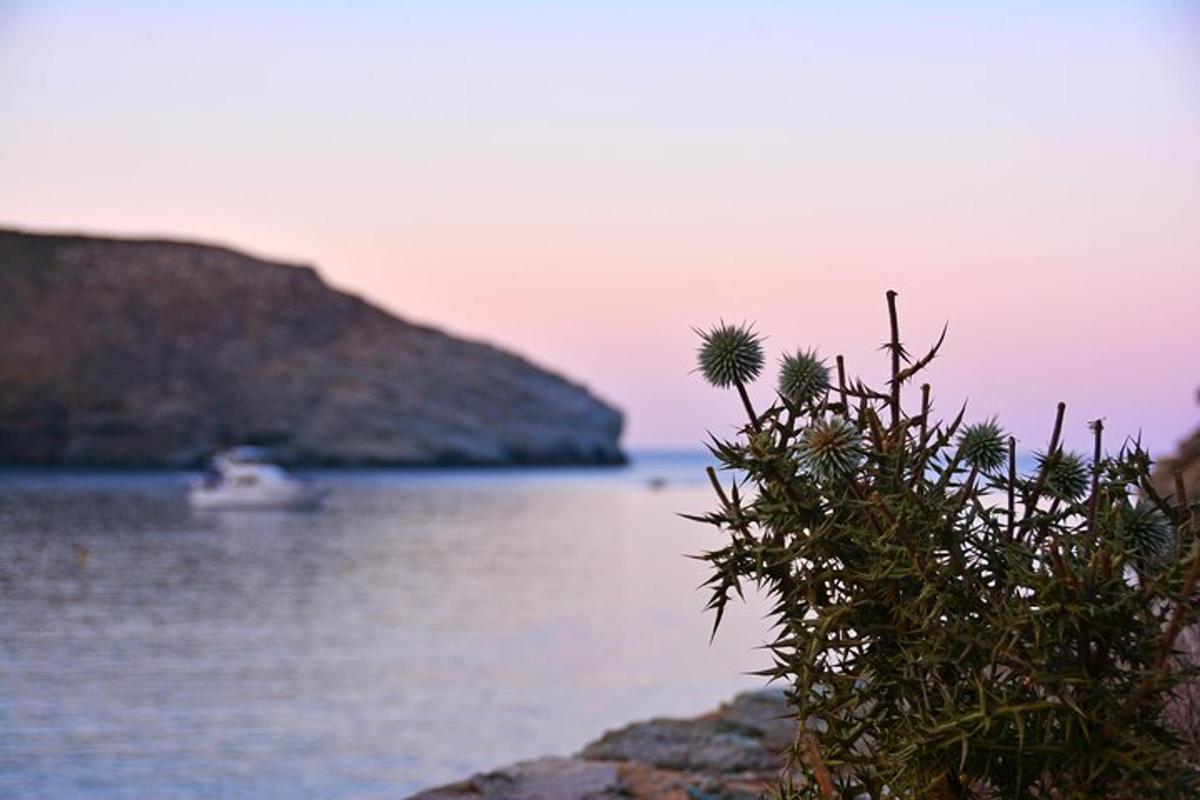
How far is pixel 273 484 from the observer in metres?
93.7

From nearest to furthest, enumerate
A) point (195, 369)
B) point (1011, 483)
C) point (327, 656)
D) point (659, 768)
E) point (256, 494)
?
point (1011, 483), point (659, 768), point (327, 656), point (256, 494), point (195, 369)

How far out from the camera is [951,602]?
4.39m

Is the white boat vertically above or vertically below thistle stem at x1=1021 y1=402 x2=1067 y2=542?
below

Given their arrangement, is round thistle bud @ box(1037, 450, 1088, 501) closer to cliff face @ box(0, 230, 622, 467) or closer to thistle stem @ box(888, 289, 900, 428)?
Result: thistle stem @ box(888, 289, 900, 428)

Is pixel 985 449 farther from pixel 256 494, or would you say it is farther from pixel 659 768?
pixel 256 494

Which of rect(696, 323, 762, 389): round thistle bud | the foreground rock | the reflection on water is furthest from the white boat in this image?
rect(696, 323, 762, 389): round thistle bud

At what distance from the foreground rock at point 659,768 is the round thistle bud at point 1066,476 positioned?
158 inches

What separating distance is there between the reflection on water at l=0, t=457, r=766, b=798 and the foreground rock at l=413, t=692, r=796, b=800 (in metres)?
5.83

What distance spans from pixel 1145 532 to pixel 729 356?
4.50ft

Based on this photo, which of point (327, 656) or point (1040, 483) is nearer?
point (1040, 483)

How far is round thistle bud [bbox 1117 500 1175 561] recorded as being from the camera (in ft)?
14.9

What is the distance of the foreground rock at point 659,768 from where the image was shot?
991 cm

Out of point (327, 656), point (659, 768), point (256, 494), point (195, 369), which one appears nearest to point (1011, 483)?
point (659, 768)

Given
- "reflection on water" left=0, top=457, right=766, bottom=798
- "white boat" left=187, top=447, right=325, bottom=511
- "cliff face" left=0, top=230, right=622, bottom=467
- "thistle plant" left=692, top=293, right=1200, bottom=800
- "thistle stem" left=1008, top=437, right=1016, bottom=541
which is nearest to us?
"thistle plant" left=692, top=293, right=1200, bottom=800
